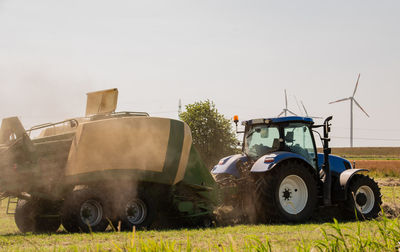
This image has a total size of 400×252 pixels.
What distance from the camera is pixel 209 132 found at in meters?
23.3

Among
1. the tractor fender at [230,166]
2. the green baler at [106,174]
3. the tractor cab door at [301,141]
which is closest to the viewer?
the green baler at [106,174]

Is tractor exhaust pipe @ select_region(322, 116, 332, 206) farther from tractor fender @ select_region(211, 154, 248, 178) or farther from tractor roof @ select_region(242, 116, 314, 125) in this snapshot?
tractor fender @ select_region(211, 154, 248, 178)

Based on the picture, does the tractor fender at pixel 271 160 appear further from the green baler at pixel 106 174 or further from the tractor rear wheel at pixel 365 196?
the tractor rear wheel at pixel 365 196

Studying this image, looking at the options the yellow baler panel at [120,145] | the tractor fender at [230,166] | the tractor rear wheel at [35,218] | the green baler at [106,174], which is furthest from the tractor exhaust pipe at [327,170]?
the tractor rear wheel at [35,218]

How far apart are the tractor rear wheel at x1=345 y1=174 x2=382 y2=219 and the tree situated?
10.9 metres

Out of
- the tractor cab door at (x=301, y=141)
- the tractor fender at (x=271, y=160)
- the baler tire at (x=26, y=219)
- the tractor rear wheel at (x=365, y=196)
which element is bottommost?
the baler tire at (x=26, y=219)

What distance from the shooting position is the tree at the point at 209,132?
23.0m

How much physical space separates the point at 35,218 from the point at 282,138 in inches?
231

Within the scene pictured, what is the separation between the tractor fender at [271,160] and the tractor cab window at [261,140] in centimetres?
52

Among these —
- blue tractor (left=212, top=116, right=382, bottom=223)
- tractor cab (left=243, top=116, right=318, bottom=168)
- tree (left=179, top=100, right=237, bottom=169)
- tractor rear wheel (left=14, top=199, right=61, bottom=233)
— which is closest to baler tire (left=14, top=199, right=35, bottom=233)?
tractor rear wheel (left=14, top=199, right=61, bottom=233)

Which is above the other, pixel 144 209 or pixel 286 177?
pixel 286 177

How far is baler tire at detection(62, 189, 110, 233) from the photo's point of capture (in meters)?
9.23

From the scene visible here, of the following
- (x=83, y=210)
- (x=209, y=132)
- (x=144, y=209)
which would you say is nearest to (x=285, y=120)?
(x=144, y=209)

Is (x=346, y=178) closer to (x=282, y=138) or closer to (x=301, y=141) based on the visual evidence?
(x=301, y=141)
